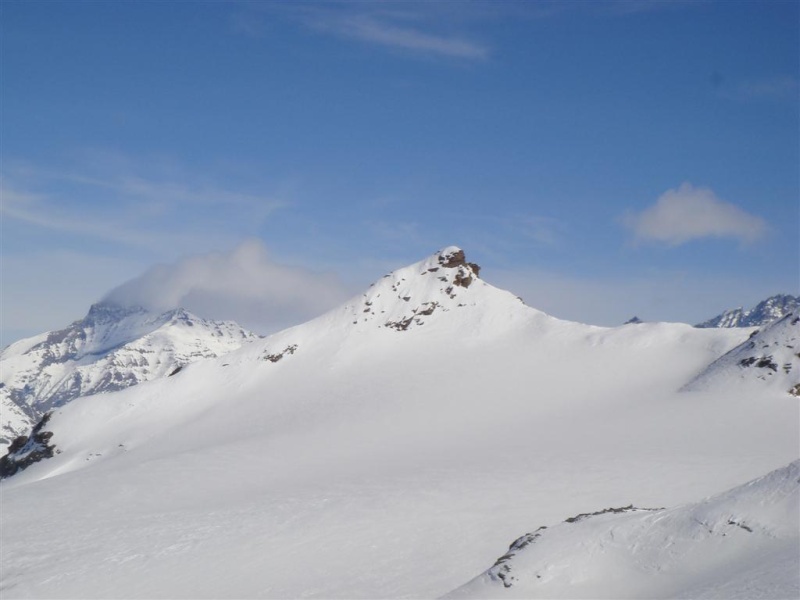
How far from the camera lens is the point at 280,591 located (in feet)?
109

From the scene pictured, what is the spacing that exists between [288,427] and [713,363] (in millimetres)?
42308

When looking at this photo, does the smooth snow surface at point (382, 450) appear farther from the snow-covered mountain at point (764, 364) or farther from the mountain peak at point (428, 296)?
the snow-covered mountain at point (764, 364)

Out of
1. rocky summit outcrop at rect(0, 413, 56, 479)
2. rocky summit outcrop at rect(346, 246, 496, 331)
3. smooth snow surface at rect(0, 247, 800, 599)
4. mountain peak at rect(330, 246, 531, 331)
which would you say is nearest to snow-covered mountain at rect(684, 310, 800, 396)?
smooth snow surface at rect(0, 247, 800, 599)

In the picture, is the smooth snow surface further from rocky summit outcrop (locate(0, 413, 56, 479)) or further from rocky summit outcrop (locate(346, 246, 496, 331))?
rocky summit outcrop (locate(0, 413, 56, 479))

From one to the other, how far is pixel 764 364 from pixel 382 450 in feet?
121

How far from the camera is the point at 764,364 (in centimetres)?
6850

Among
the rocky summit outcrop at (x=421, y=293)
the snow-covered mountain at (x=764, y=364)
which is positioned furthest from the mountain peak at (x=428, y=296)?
the snow-covered mountain at (x=764, y=364)

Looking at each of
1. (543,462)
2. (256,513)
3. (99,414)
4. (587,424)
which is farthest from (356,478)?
(99,414)

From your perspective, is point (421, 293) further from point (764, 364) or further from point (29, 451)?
point (29, 451)

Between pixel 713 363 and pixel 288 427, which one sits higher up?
pixel 288 427

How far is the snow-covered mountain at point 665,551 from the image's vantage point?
21.5 m

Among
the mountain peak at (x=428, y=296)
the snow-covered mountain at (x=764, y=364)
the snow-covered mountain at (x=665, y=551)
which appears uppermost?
the mountain peak at (x=428, y=296)

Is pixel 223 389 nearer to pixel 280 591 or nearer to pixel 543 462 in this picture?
pixel 543 462

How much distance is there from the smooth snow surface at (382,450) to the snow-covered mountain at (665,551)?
8.38 metres
